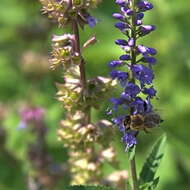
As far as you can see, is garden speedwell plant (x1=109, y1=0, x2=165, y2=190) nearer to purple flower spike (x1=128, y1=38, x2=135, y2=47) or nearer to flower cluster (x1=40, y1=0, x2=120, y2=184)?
purple flower spike (x1=128, y1=38, x2=135, y2=47)

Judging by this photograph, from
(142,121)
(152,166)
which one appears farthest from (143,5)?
(152,166)

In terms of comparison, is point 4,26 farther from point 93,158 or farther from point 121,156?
point 93,158

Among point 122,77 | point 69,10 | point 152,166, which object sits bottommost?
point 152,166

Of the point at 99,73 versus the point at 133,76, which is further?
the point at 99,73

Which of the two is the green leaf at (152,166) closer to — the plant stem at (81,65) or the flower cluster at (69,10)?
the plant stem at (81,65)

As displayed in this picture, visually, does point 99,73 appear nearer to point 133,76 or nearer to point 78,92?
point 78,92
